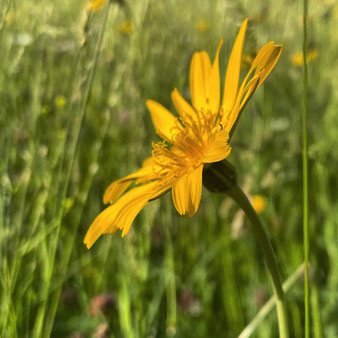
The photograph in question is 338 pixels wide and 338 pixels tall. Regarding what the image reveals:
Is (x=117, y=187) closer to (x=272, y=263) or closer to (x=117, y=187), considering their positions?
(x=117, y=187)

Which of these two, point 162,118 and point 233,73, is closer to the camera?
point 233,73

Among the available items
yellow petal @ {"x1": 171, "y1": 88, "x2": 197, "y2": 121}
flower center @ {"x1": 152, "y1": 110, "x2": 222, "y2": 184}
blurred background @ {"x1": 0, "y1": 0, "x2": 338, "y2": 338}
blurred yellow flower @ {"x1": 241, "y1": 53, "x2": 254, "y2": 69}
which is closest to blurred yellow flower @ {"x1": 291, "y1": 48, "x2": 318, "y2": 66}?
blurred background @ {"x1": 0, "y1": 0, "x2": 338, "y2": 338}

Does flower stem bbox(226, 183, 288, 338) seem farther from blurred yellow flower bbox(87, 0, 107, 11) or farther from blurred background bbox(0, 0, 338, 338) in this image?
blurred yellow flower bbox(87, 0, 107, 11)

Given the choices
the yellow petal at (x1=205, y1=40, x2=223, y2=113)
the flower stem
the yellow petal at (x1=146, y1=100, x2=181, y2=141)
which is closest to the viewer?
the flower stem

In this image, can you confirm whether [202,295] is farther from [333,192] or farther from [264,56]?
[264,56]

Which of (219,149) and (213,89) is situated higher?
(213,89)

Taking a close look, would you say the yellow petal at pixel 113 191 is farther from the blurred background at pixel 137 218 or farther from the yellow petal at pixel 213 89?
the yellow petal at pixel 213 89

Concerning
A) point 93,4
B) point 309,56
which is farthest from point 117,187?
point 309,56
